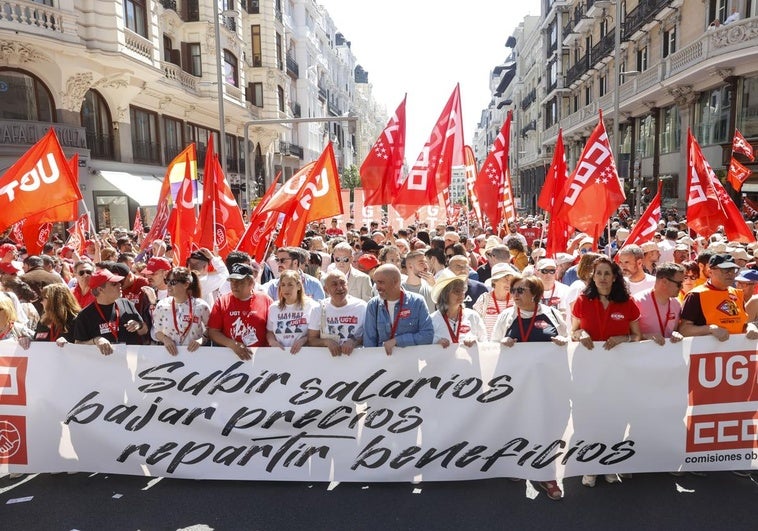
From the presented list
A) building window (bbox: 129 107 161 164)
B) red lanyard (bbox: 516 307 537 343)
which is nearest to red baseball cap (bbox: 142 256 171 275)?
red lanyard (bbox: 516 307 537 343)

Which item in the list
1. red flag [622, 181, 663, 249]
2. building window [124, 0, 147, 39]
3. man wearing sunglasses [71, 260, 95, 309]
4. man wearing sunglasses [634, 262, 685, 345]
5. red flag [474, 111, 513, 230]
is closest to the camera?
man wearing sunglasses [634, 262, 685, 345]

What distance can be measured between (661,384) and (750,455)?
0.82 meters

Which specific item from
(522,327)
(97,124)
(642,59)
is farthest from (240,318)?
(642,59)

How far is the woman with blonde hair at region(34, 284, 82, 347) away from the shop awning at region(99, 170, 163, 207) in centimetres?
1591

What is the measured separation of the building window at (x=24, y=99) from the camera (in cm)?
1633

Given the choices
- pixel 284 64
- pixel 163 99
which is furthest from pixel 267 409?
pixel 284 64

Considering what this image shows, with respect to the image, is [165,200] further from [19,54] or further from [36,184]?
[19,54]

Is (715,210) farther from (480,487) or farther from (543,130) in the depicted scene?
(543,130)

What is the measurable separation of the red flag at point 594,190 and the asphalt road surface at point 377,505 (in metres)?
3.77

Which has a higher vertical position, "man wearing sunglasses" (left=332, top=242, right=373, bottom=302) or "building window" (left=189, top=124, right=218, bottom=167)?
"building window" (left=189, top=124, right=218, bottom=167)

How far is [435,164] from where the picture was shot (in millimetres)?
9547

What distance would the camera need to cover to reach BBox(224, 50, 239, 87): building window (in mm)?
27606

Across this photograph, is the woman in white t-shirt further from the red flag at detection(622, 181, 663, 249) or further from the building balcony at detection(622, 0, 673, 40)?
the building balcony at detection(622, 0, 673, 40)

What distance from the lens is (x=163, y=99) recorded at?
2336 centimetres
